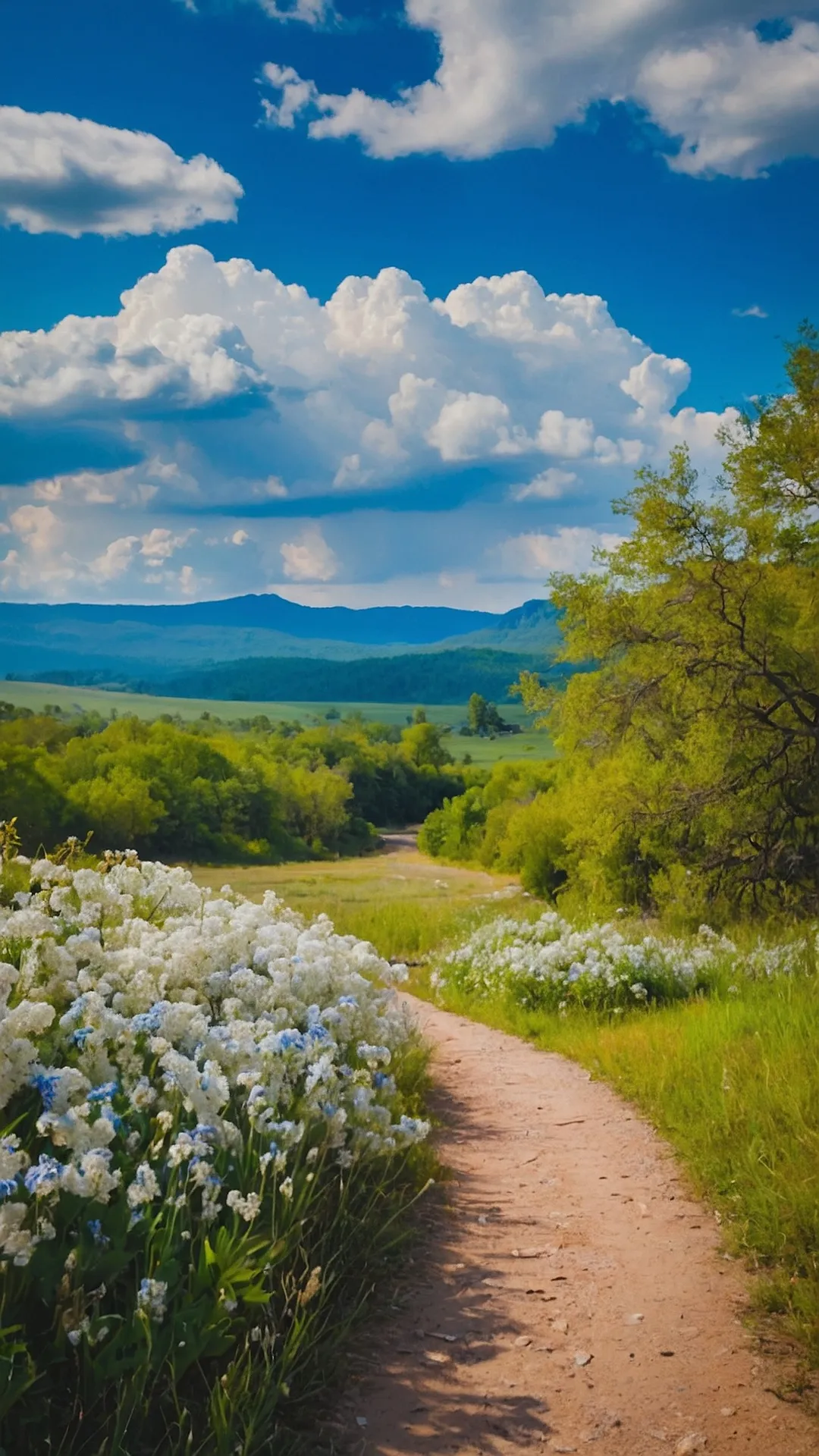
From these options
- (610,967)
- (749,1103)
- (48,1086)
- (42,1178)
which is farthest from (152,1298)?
(610,967)

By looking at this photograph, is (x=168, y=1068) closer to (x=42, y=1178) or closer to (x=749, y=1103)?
(x=42, y=1178)

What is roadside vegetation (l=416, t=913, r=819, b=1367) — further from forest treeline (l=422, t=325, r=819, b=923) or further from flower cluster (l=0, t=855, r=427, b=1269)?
forest treeline (l=422, t=325, r=819, b=923)

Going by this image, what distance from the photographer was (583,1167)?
6895 mm

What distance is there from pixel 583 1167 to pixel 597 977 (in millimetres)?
4358

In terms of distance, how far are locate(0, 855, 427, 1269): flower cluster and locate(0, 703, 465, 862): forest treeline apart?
15.2 meters

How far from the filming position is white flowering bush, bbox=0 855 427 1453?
3.59 meters

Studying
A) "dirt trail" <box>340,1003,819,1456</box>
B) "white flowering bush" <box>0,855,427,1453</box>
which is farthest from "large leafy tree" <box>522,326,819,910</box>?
"white flowering bush" <box>0,855,427,1453</box>

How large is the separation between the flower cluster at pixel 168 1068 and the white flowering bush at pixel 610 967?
3.88 metres

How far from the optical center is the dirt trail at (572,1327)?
160 inches

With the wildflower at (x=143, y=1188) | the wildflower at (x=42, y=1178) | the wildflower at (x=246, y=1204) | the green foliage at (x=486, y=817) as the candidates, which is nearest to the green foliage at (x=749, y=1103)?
the wildflower at (x=246, y=1204)

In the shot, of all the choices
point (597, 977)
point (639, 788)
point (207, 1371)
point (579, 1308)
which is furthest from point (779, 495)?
point (207, 1371)

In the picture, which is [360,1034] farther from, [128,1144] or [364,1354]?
[128,1144]

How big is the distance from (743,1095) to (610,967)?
176 inches

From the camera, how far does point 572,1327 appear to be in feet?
15.9
